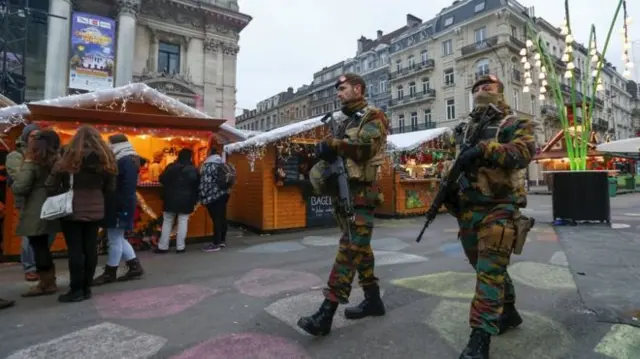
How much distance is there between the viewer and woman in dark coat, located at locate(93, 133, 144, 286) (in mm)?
4016

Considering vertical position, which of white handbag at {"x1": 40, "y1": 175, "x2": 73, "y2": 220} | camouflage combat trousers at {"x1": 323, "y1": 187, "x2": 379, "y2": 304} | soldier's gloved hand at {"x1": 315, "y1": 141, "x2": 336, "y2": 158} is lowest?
camouflage combat trousers at {"x1": 323, "y1": 187, "x2": 379, "y2": 304}

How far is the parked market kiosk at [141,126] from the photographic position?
18.1 feet

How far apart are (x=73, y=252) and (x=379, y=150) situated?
323 centimetres

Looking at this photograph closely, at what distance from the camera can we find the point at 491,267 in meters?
2.15

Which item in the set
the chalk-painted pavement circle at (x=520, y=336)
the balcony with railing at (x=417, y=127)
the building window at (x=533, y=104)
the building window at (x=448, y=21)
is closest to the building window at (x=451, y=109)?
the balcony with railing at (x=417, y=127)

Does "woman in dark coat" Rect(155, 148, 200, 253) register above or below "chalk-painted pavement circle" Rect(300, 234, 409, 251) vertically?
above

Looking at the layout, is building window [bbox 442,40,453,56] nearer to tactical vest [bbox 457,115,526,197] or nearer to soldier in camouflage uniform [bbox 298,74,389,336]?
soldier in camouflage uniform [bbox 298,74,389,336]

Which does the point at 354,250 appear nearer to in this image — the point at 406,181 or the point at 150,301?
the point at 150,301

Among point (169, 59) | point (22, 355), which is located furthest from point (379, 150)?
point (169, 59)

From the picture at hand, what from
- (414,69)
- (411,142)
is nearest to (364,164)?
(411,142)

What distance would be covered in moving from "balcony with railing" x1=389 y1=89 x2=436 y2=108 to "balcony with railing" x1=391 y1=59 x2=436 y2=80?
Result: 2.48 meters

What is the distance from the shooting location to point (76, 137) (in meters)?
3.47

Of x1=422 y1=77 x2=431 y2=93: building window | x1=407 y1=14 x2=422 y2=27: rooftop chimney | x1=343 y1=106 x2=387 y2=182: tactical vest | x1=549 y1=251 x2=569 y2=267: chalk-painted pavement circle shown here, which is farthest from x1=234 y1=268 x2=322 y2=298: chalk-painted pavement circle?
x1=407 y1=14 x2=422 y2=27: rooftop chimney

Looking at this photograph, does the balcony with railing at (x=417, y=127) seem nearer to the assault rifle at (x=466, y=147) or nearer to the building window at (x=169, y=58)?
the building window at (x=169, y=58)
